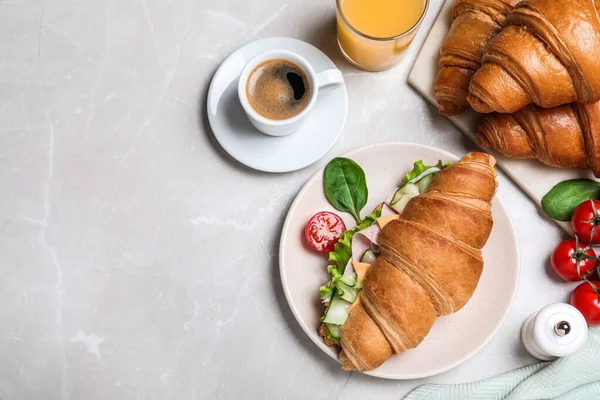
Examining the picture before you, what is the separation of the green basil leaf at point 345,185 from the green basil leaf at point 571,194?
0.62 metres

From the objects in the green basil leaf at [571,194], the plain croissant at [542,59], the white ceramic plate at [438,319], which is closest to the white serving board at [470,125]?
the green basil leaf at [571,194]

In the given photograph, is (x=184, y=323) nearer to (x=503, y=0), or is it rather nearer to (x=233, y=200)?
(x=233, y=200)

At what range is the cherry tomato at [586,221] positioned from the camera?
6.78 ft

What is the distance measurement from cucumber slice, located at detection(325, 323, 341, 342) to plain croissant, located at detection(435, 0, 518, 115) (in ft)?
2.60

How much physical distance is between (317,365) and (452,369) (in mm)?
461

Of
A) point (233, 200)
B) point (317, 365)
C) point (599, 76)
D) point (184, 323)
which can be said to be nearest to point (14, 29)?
point (233, 200)

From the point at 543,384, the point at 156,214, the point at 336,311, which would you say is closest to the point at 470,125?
the point at 336,311

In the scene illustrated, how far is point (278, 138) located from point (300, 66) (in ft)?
0.82

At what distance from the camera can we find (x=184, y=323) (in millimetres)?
2223

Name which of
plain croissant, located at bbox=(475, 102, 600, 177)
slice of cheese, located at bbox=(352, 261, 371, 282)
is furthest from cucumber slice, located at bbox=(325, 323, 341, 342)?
plain croissant, located at bbox=(475, 102, 600, 177)

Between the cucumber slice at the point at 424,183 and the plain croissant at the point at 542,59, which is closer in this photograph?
the plain croissant at the point at 542,59

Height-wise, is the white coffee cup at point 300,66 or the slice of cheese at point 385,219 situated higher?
the white coffee cup at point 300,66

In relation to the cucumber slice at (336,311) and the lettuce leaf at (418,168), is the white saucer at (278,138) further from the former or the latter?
the cucumber slice at (336,311)

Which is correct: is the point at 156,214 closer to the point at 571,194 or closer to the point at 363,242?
the point at 363,242
